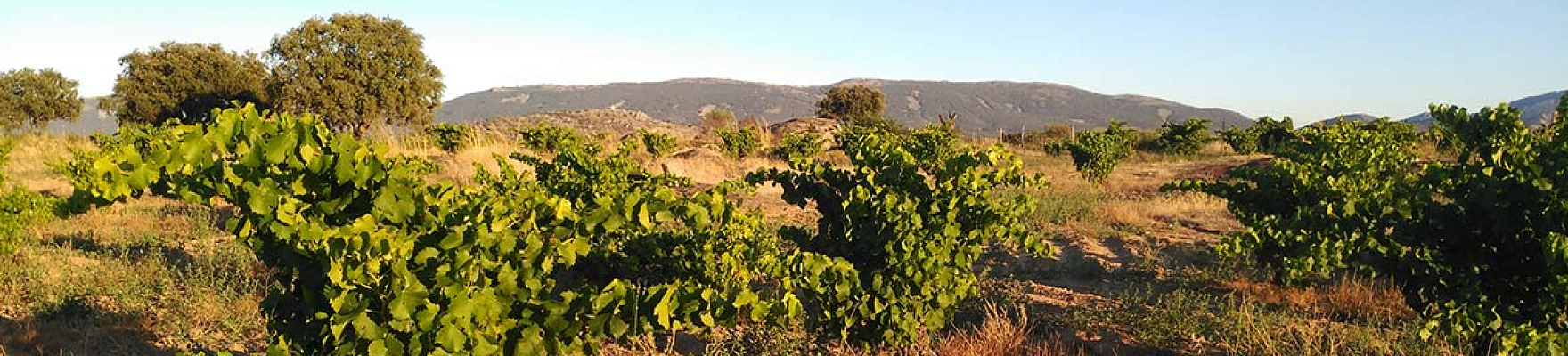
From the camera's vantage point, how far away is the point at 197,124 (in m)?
2.73

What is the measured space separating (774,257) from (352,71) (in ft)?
110

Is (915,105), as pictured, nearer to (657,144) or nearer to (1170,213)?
(657,144)

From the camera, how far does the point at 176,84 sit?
3697 centimetres

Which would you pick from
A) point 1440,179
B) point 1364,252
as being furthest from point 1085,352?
point 1440,179

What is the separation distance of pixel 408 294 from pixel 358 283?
0.17 metres

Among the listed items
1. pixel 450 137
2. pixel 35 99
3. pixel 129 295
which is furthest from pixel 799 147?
pixel 35 99

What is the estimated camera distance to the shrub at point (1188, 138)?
34.3 meters

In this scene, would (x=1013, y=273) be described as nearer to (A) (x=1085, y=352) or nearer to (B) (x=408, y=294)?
(A) (x=1085, y=352)

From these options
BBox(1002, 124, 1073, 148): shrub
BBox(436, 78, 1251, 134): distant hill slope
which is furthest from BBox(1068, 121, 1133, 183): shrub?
BBox(436, 78, 1251, 134): distant hill slope

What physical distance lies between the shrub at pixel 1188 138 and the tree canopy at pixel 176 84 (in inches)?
1654

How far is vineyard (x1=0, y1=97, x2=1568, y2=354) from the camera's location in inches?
110

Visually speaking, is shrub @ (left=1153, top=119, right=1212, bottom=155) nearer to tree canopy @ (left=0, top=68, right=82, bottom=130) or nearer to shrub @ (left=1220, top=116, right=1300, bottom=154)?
shrub @ (left=1220, top=116, right=1300, bottom=154)

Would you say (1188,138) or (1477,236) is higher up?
(1477,236)

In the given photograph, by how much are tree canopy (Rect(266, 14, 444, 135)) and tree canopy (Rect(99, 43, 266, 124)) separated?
6.20 meters
